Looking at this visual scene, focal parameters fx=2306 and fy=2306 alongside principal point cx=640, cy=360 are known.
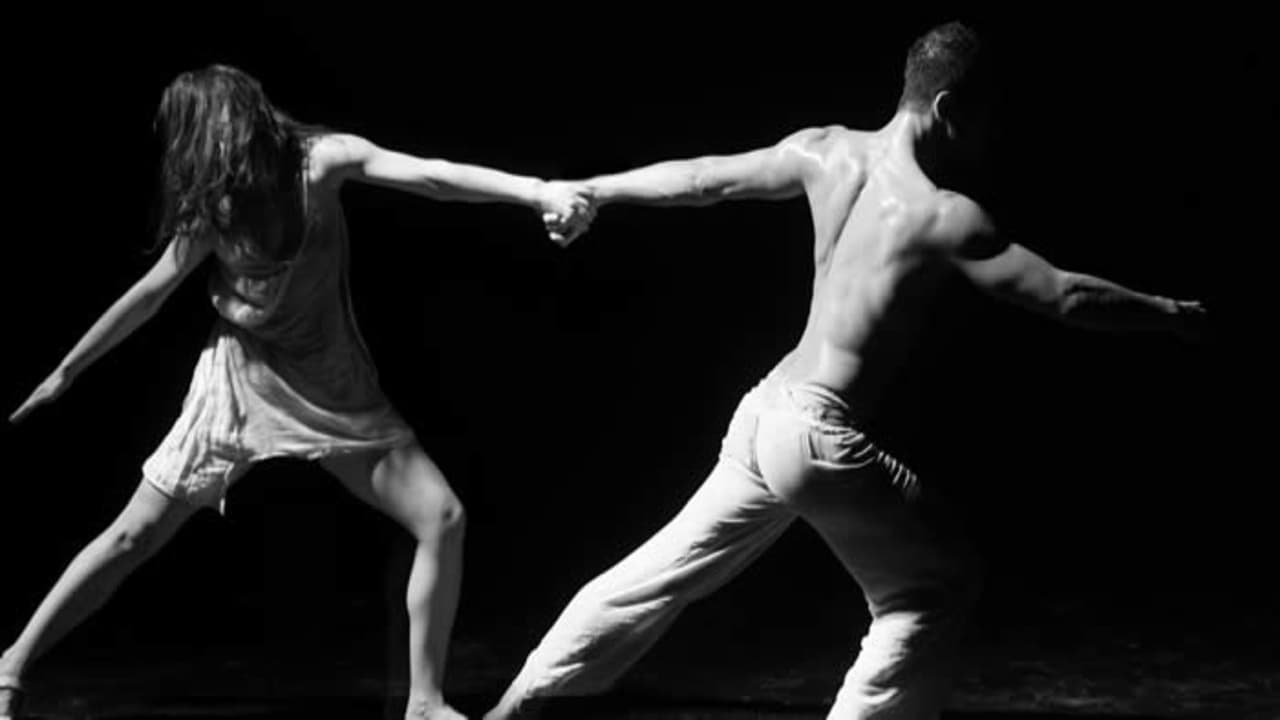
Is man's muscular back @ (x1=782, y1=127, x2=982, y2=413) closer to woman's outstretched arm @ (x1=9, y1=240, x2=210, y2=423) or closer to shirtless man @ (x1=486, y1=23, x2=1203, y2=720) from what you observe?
shirtless man @ (x1=486, y1=23, x2=1203, y2=720)

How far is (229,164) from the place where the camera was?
16.5 feet

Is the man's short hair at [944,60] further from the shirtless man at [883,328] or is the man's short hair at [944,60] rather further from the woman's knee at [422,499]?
the woman's knee at [422,499]

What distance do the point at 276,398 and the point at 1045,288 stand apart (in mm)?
1765

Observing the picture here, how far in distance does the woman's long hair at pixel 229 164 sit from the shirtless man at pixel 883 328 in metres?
0.92

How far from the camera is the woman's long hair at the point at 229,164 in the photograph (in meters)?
5.04

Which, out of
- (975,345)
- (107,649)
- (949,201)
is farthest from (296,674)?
(975,345)

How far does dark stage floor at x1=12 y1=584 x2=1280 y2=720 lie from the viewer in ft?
18.5

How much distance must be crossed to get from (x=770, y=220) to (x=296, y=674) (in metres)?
2.47

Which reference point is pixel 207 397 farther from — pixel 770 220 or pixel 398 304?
pixel 770 220

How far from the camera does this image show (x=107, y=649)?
634 cm

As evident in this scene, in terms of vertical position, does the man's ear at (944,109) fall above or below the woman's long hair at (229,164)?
above

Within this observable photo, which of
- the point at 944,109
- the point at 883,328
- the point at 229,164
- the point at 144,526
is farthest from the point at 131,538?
the point at 944,109

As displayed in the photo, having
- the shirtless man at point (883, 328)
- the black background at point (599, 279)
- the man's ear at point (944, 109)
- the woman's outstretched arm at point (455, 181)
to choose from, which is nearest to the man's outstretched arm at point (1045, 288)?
the shirtless man at point (883, 328)

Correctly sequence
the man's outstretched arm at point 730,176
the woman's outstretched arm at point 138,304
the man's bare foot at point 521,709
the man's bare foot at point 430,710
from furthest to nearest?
the man's bare foot at point 430,710 → the woman's outstretched arm at point 138,304 → the man's bare foot at point 521,709 → the man's outstretched arm at point 730,176
